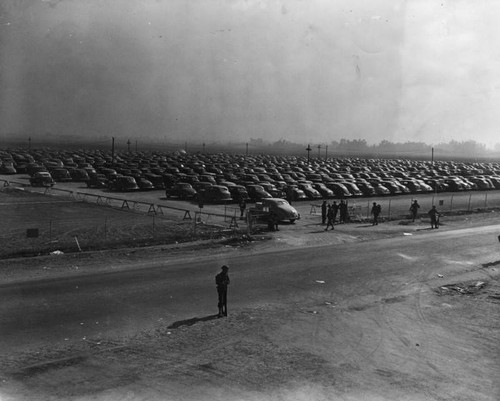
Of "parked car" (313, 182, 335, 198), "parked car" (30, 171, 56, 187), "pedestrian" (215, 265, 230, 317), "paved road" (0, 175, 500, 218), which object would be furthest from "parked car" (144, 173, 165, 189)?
"pedestrian" (215, 265, 230, 317)

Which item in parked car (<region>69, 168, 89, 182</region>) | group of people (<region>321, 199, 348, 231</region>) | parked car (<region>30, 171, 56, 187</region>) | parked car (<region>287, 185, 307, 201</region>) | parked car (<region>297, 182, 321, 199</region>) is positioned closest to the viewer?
group of people (<region>321, 199, 348, 231</region>)

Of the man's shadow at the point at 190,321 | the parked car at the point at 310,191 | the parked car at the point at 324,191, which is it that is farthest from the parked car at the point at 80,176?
the man's shadow at the point at 190,321

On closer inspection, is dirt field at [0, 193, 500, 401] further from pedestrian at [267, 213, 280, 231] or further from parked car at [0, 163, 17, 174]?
parked car at [0, 163, 17, 174]

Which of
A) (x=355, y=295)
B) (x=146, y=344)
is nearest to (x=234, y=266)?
(x=355, y=295)

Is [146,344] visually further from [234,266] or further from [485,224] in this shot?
[485,224]

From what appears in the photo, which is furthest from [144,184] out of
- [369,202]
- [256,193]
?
[369,202]

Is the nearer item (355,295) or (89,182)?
(355,295)
